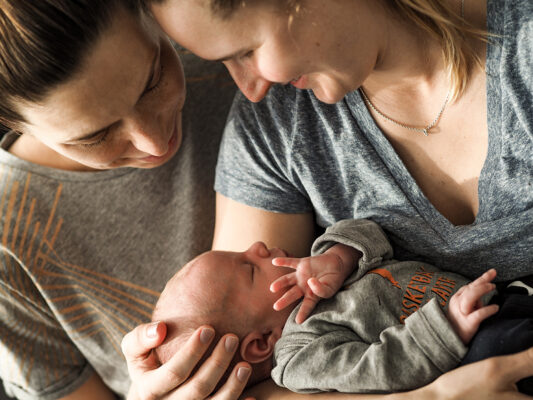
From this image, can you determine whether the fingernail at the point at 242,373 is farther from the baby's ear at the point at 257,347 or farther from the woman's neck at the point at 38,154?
the woman's neck at the point at 38,154

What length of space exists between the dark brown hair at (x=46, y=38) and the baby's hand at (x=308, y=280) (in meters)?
0.62

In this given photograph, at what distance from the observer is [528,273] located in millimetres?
1310

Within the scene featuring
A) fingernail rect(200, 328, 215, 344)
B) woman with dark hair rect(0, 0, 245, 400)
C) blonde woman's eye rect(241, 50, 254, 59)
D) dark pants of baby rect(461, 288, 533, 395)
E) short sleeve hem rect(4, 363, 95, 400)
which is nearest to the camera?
dark pants of baby rect(461, 288, 533, 395)

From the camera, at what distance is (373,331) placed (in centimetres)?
126

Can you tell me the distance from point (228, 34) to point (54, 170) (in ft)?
2.91

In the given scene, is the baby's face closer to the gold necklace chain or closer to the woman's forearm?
the woman's forearm

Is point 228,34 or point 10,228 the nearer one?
point 228,34

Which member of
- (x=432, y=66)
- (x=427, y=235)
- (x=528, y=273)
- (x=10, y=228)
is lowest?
(x=528, y=273)

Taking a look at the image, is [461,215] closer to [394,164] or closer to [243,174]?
[394,164]

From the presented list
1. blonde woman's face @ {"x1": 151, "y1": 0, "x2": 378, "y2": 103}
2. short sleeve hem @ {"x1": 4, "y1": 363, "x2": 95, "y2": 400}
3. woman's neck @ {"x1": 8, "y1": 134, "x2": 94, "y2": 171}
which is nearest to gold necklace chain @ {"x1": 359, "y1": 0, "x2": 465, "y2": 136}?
blonde woman's face @ {"x1": 151, "y1": 0, "x2": 378, "y2": 103}

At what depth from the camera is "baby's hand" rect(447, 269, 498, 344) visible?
3.49 feet

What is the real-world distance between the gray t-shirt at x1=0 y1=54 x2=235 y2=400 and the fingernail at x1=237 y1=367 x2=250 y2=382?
59cm

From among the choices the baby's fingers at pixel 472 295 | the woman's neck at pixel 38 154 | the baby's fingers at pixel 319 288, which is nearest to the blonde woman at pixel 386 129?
the baby's fingers at pixel 472 295

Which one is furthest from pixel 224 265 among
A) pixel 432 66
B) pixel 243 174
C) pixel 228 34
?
pixel 432 66
